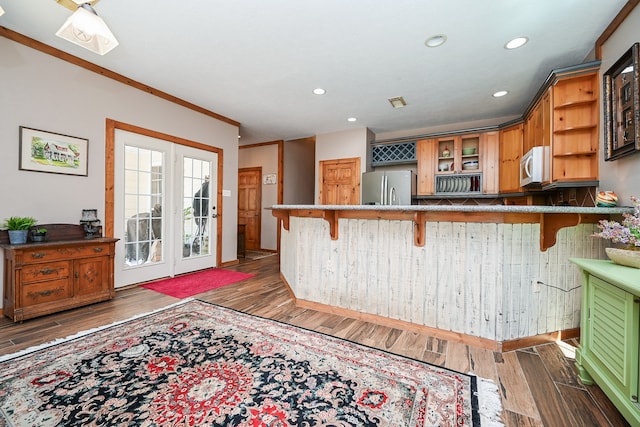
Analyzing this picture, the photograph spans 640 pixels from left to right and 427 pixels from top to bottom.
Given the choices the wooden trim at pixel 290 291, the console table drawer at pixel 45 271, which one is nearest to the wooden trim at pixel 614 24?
the wooden trim at pixel 290 291

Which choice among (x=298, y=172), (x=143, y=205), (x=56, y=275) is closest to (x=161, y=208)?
(x=143, y=205)

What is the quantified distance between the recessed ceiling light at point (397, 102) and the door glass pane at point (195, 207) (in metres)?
3.12

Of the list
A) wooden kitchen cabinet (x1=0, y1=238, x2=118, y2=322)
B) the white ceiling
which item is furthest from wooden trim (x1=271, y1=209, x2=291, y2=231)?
wooden kitchen cabinet (x1=0, y1=238, x2=118, y2=322)

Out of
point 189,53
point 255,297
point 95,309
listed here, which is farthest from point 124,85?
point 255,297

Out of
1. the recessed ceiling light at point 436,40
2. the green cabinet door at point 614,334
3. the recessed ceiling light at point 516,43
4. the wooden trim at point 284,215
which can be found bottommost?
the green cabinet door at point 614,334

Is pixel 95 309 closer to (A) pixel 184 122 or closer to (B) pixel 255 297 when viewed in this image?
(B) pixel 255 297

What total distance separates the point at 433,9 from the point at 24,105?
3.89 m

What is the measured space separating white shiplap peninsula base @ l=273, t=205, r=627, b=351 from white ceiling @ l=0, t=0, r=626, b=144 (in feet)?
5.30

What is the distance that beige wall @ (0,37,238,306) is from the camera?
2561mm

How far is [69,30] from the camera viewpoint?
2.00 metres

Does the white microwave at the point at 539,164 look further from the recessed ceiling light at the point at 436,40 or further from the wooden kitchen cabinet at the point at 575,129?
the recessed ceiling light at the point at 436,40

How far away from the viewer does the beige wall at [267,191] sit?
6383 millimetres

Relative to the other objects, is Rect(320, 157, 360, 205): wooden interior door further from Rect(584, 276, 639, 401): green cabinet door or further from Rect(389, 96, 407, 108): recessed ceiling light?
Rect(584, 276, 639, 401): green cabinet door

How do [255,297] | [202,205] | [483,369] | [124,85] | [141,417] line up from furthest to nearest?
[202,205]
[124,85]
[255,297]
[483,369]
[141,417]
